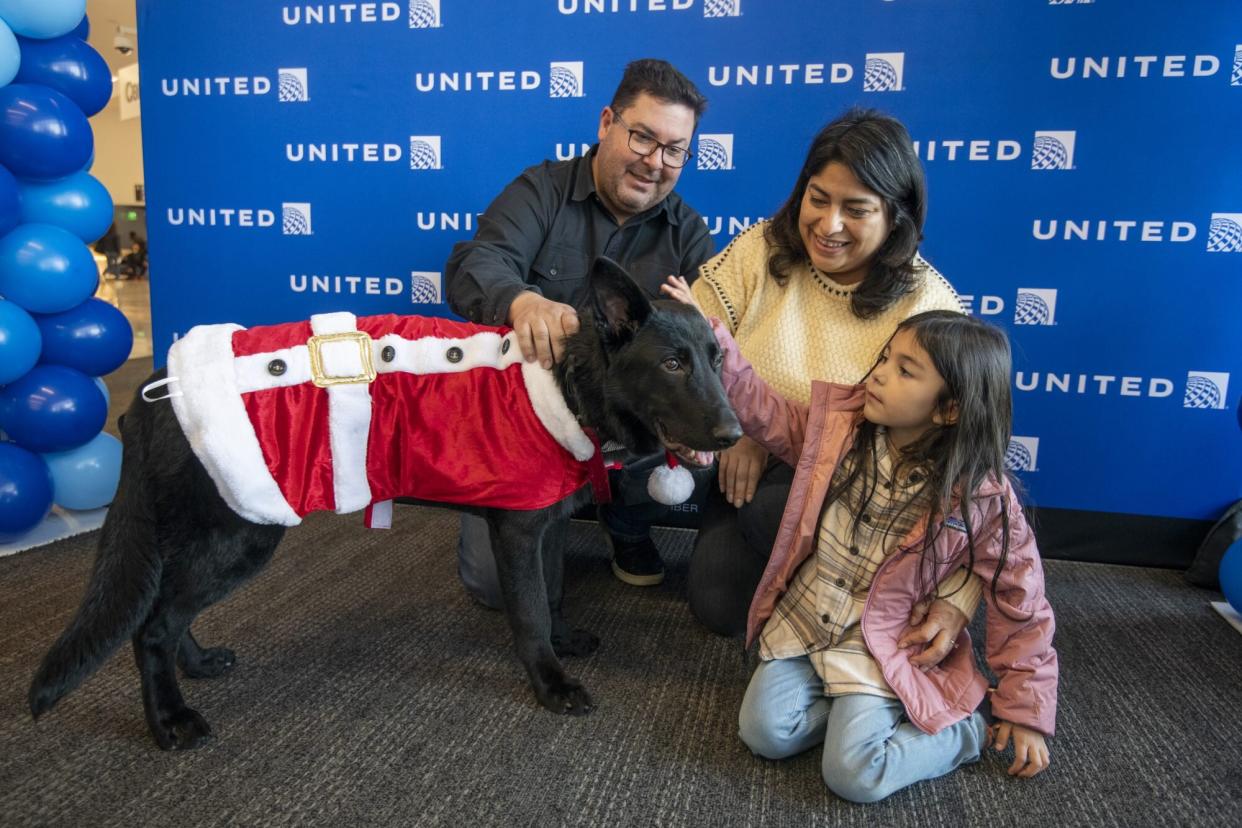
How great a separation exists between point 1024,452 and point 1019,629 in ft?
4.73

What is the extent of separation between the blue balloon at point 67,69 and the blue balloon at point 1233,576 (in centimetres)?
398

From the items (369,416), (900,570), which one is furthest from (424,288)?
(900,570)

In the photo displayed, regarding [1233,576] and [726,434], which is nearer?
[726,434]

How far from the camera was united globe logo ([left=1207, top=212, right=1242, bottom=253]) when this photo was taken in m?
2.41

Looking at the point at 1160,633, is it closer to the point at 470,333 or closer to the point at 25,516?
the point at 470,333

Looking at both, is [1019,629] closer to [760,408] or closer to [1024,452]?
[760,408]

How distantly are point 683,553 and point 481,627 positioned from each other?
0.91 meters

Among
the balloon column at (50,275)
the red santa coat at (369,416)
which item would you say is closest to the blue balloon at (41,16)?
the balloon column at (50,275)

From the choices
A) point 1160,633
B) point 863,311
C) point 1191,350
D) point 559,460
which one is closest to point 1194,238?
point 1191,350

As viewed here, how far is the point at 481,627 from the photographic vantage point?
2027 millimetres

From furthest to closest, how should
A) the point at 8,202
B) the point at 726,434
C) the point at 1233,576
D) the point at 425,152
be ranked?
the point at 425,152 < the point at 8,202 < the point at 1233,576 < the point at 726,434

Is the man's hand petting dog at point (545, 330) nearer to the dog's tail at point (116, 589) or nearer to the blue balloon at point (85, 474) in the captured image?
the dog's tail at point (116, 589)

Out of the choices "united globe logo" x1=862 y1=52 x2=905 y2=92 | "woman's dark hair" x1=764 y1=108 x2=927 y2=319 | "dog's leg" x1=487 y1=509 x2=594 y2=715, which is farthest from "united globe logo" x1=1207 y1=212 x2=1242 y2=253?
"dog's leg" x1=487 y1=509 x2=594 y2=715

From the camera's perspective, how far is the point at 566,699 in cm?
163
